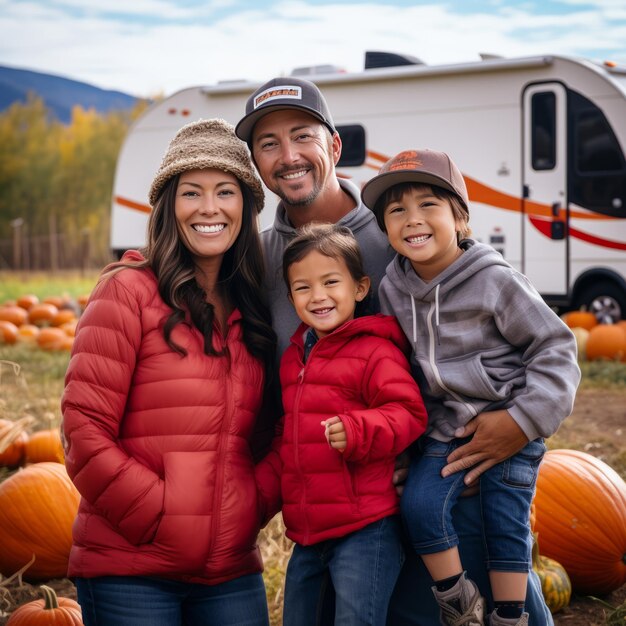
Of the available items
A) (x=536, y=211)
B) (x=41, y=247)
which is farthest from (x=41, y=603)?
(x=41, y=247)

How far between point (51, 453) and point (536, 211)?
306 inches

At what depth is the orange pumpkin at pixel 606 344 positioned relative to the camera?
982cm

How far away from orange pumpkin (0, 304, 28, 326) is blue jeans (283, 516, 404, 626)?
1091cm

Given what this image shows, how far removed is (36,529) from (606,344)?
7305mm

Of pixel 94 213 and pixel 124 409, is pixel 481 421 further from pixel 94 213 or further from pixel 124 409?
pixel 94 213

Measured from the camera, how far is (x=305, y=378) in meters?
2.80

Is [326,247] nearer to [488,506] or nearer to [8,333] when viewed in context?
[488,506]

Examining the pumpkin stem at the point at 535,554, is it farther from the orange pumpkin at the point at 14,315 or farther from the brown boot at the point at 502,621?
the orange pumpkin at the point at 14,315

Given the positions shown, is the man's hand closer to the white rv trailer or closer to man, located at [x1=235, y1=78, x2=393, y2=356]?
man, located at [x1=235, y1=78, x2=393, y2=356]

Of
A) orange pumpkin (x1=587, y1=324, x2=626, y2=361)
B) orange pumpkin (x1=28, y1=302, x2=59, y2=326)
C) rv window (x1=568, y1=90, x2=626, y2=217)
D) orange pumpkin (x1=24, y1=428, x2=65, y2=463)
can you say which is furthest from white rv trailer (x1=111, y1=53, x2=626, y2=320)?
orange pumpkin (x1=24, y1=428, x2=65, y2=463)

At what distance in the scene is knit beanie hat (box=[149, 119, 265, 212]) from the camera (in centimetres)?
293

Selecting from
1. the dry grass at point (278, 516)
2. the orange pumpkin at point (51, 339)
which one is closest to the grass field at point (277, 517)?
the dry grass at point (278, 516)

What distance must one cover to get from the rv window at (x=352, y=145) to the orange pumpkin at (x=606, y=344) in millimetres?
4245

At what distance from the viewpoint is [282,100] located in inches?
126
